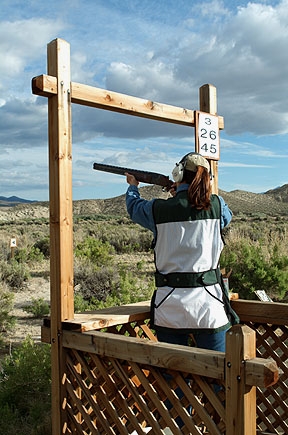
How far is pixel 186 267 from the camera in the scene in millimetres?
2734

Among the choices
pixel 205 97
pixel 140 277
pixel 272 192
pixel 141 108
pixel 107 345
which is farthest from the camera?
pixel 272 192

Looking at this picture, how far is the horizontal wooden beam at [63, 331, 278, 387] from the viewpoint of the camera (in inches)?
80.4

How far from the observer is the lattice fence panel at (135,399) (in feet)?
7.51

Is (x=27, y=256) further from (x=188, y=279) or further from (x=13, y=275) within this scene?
(x=188, y=279)

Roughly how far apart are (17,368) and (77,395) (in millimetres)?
1834

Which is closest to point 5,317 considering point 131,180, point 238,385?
point 131,180

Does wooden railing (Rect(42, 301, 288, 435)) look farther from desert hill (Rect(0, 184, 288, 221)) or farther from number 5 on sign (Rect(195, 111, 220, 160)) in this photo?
desert hill (Rect(0, 184, 288, 221))

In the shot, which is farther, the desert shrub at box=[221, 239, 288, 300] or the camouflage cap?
the desert shrub at box=[221, 239, 288, 300]

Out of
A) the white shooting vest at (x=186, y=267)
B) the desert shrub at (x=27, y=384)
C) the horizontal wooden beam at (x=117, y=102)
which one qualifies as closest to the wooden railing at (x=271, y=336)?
the white shooting vest at (x=186, y=267)

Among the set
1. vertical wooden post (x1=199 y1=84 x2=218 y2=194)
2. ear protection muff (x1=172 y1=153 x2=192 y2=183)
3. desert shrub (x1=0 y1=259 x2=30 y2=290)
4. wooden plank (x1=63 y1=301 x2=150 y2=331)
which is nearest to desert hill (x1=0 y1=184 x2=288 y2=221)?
desert shrub (x1=0 y1=259 x2=30 y2=290)

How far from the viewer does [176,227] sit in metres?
2.73

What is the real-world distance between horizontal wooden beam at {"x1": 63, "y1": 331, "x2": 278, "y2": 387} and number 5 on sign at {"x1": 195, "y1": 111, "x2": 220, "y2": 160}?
6.44ft

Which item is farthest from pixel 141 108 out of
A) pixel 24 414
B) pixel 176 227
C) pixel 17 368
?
pixel 24 414

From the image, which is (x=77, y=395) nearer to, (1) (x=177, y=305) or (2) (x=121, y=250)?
(1) (x=177, y=305)
